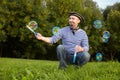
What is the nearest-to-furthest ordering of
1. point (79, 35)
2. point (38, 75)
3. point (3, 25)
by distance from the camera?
point (38, 75) → point (79, 35) → point (3, 25)

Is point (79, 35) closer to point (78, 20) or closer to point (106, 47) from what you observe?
point (78, 20)

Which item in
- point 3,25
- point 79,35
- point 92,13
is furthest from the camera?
point 92,13

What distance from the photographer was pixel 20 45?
140ft

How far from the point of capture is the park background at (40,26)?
39.8 metres

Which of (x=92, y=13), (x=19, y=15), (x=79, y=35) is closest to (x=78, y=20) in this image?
(x=79, y=35)

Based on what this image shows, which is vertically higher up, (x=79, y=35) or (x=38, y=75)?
(x=79, y=35)

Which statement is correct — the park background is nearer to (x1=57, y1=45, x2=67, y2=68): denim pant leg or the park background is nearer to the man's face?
the man's face

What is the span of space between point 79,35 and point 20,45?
116ft

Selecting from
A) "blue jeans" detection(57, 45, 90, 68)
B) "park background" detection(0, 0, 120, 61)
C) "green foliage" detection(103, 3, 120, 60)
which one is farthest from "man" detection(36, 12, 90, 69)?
"green foliage" detection(103, 3, 120, 60)

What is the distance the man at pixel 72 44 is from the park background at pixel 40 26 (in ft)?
96.9

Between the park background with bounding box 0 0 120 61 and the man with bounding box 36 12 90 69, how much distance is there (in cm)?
2955

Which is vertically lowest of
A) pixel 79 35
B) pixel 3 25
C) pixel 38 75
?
pixel 38 75

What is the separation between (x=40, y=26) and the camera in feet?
140

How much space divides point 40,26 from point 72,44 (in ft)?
115
